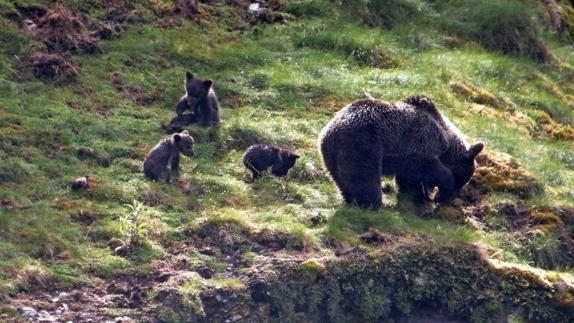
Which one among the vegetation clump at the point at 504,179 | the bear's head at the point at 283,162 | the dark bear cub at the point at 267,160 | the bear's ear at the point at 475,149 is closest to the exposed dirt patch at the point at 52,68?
the dark bear cub at the point at 267,160

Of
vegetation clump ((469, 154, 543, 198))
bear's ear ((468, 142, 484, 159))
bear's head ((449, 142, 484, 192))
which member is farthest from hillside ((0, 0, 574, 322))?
bear's ear ((468, 142, 484, 159))

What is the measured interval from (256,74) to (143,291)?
821 centimetres

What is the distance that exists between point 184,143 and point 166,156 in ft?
1.95

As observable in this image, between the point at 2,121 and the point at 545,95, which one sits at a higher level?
the point at 2,121

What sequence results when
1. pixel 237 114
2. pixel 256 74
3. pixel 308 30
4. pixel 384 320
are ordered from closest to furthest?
1. pixel 384 320
2. pixel 237 114
3. pixel 256 74
4. pixel 308 30

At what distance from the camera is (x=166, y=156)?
15367 mm

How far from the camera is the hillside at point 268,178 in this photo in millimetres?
12977

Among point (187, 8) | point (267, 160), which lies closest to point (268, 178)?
point (267, 160)

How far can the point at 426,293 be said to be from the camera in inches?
556

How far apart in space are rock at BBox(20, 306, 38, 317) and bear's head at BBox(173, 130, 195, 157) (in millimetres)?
4690

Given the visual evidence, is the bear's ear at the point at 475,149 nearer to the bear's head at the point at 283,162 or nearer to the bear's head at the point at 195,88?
the bear's head at the point at 283,162

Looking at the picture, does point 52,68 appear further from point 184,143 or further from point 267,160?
point 267,160

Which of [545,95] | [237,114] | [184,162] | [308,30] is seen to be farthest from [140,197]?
[545,95]

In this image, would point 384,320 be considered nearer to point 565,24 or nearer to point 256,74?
point 256,74
